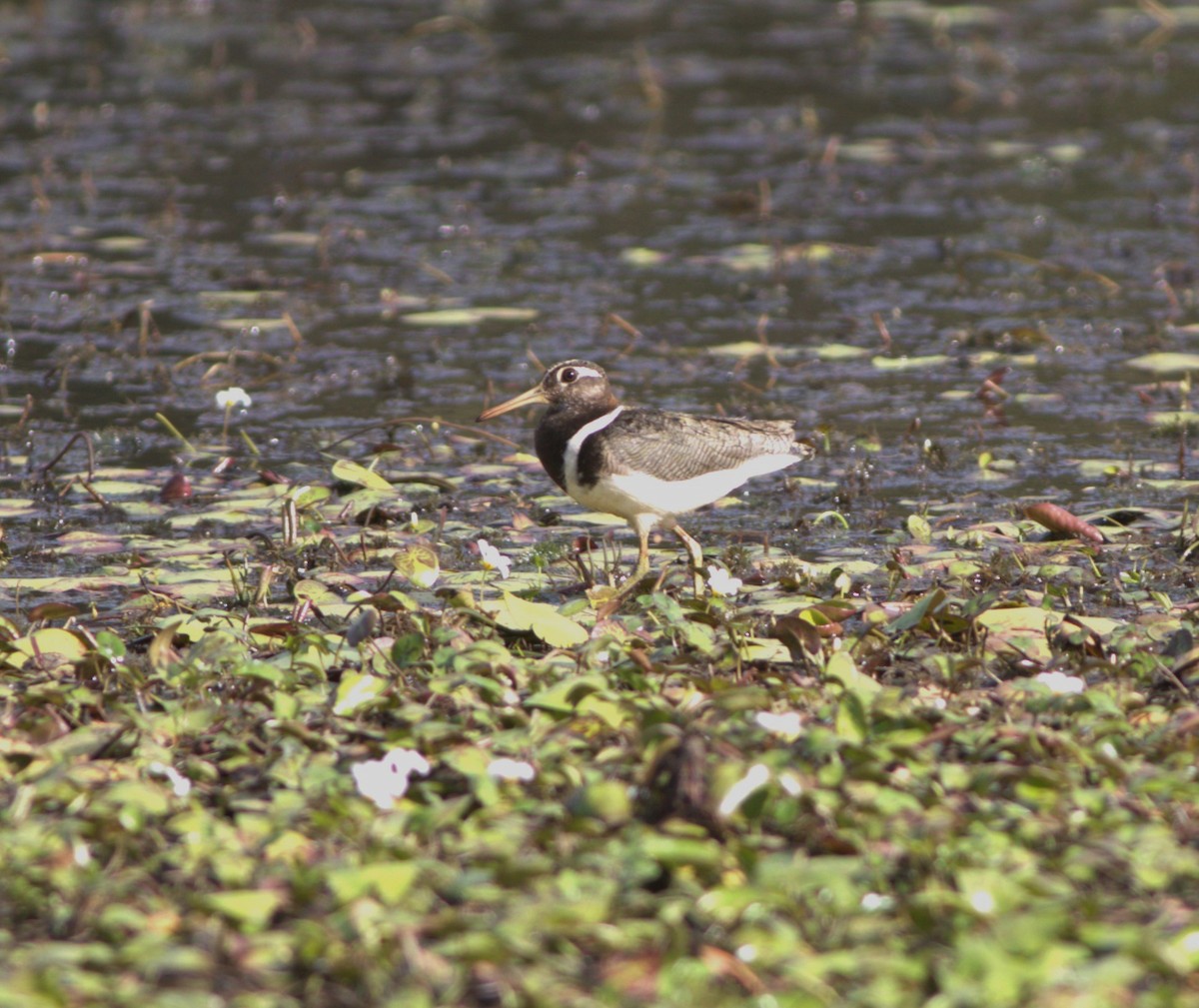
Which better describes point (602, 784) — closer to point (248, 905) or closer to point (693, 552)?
point (248, 905)

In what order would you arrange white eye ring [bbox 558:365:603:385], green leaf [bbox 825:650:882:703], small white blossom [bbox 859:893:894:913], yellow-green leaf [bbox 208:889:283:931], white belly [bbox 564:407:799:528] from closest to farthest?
yellow-green leaf [bbox 208:889:283:931], small white blossom [bbox 859:893:894:913], green leaf [bbox 825:650:882:703], white belly [bbox 564:407:799:528], white eye ring [bbox 558:365:603:385]

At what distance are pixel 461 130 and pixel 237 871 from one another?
1178cm

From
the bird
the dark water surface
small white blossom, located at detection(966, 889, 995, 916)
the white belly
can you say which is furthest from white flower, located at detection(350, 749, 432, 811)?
the dark water surface

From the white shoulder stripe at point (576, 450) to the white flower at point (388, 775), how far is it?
2293 millimetres

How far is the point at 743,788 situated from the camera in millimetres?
4359

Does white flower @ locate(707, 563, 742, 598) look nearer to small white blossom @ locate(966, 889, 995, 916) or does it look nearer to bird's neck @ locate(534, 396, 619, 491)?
bird's neck @ locate(534, 396, 619, 491)

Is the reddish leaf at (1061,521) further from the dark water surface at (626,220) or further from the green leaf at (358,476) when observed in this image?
the green leaf at (358,476)

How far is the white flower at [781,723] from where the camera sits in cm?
474

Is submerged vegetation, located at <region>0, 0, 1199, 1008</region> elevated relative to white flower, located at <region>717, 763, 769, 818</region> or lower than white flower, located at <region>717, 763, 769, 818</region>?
lower

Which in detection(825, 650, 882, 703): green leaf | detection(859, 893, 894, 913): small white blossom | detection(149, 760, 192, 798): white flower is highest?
detection(149, 760, 192, 798): white flower

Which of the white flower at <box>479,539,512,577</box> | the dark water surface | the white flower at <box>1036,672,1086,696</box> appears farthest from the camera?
the dark water surface

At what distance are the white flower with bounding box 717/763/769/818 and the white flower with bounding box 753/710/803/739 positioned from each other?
34cm

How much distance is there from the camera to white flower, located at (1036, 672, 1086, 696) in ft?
16.9

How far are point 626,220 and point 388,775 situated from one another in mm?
8860
